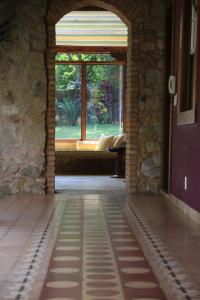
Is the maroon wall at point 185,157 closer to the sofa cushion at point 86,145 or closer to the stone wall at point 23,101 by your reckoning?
the stone wall at point 23,101

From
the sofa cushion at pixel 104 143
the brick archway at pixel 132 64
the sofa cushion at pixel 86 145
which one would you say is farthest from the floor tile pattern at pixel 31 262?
the sofa cushion at pixel 86 145

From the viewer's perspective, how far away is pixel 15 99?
709 cm

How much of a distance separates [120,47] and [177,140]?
6.92m

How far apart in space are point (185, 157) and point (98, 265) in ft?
8.94

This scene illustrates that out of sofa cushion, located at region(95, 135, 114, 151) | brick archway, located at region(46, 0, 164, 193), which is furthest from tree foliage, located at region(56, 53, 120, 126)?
brick archway, located at region(46, 0, 164, 193)

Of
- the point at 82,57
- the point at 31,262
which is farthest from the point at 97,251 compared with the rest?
the point at 82,57

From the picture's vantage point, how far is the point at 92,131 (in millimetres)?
13305

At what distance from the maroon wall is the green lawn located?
6729mm

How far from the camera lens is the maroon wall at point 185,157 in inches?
201

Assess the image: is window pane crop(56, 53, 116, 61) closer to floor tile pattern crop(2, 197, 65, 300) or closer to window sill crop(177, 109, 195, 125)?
window sill crop(177, 109, 195, 125)

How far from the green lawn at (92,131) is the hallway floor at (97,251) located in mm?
7083

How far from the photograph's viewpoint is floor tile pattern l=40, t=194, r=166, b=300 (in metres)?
2.72

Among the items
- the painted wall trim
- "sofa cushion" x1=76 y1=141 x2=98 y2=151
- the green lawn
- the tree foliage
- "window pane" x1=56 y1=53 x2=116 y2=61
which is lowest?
the painted wall trim

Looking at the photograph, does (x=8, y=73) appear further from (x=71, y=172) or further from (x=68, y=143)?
(x=68, y=143)
